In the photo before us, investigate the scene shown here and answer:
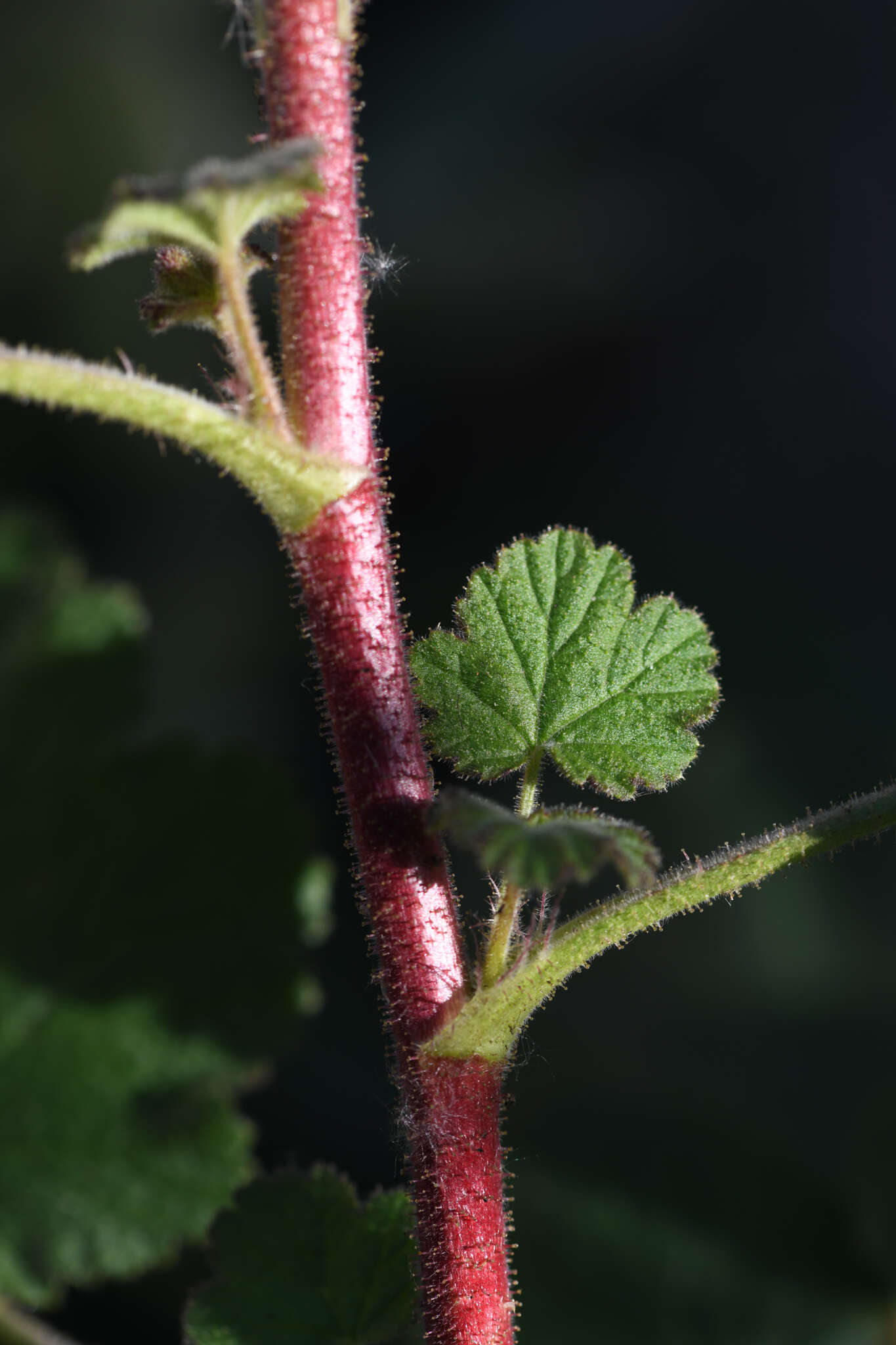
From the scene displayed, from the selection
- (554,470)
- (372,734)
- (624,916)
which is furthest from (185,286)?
(554,470)

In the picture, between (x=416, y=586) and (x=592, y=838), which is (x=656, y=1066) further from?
Answer: (x=592, y=838)

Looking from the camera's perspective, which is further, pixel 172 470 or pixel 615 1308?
pixel 172 470

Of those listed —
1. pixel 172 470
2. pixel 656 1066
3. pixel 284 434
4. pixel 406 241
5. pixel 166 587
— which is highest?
pixel 406 241

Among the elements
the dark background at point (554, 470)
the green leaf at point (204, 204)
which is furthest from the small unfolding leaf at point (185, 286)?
the dark background at point (554, 470)

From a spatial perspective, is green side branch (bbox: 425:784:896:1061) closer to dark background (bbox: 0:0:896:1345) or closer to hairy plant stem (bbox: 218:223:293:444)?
hairy plant stem (bbox: 218:223:293:444)

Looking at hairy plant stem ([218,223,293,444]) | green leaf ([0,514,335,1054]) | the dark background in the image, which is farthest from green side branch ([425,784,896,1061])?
the dark background

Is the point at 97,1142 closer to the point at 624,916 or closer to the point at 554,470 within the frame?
the point at 624,916

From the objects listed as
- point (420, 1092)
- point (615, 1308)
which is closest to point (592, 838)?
point (420, 1092)
